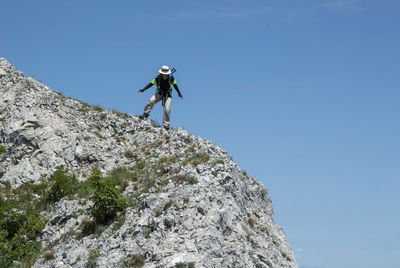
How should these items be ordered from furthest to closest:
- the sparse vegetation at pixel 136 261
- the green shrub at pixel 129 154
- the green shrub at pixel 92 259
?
the green shrub at pixel 129 154, the green shrub at pixel 92 259, the sparse vegetation at pixel 136 261

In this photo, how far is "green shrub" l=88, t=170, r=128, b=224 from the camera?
2250cm

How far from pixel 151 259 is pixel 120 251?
1.65 m

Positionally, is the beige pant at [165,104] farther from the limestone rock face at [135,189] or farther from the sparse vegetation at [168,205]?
the sparse vegetation at [168,205]

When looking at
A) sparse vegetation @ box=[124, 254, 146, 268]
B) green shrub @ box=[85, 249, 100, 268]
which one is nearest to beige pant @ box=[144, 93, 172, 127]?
green shrub @ box=[85, 249, 100, 268]

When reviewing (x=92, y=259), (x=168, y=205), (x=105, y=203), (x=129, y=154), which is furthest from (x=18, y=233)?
(x=129, y=154)

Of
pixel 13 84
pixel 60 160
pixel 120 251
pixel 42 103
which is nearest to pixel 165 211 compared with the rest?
pixel 120 251

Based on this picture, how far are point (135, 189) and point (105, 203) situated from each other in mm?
2732

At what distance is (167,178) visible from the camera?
79.8ft

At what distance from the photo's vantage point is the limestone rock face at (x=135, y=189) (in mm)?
19875

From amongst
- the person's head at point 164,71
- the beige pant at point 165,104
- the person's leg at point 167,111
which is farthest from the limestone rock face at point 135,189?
the person's head at point 164,71

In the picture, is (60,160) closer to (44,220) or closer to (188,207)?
(44,220)

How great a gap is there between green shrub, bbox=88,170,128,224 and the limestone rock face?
556 mm

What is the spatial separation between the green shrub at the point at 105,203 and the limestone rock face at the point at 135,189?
0.56 m

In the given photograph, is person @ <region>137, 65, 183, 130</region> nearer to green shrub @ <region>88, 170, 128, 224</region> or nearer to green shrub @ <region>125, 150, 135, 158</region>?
green shrub @ <region>125, 150, 135, 158</region>
